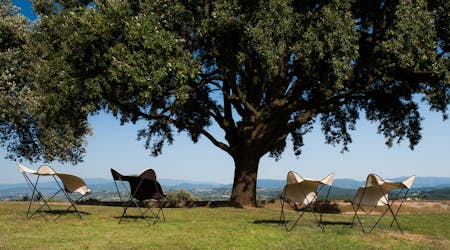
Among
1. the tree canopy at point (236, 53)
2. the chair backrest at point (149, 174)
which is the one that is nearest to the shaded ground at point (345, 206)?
the tree canopy at point (236, 53)

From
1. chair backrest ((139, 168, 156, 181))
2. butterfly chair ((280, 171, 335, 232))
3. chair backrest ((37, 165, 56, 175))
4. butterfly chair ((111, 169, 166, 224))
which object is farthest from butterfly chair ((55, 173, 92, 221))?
butterfly chair ((280, 171, 335, 232))

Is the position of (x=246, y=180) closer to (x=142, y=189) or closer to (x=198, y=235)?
(x=142, y=189)

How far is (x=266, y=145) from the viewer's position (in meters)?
21.9

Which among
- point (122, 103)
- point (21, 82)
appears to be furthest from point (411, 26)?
point (21, 82)

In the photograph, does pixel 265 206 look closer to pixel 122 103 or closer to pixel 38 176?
pixel 122 103

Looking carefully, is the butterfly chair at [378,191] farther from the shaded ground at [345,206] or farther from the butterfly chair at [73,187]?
the butterfly chair at [73,187]

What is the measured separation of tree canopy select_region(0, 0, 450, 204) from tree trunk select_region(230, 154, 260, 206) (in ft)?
1.23

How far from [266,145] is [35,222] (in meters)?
12.0

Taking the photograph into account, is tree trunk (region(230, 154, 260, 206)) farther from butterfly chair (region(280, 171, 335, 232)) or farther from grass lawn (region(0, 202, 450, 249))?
butterfly chair (region(280, 171, 335, 232))

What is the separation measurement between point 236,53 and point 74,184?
8155mm

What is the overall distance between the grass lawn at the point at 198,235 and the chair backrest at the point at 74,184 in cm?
94

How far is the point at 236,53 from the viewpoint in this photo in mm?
17109

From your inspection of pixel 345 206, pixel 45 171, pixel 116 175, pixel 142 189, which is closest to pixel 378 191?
pixel 142 189

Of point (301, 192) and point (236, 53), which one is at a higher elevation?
point (236, 53)
